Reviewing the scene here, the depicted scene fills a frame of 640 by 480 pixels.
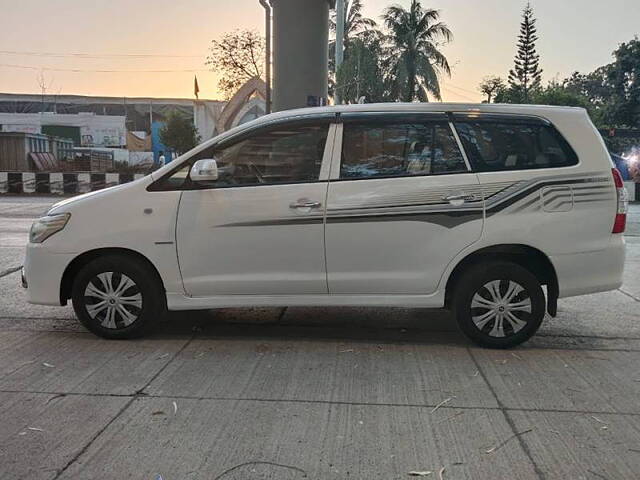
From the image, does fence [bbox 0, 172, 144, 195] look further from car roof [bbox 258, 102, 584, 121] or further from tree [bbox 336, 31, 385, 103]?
car roof [bbox 258, 102, 584, 121]

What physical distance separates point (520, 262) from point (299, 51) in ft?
23.8

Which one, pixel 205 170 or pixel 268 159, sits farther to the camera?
pixel 268 159

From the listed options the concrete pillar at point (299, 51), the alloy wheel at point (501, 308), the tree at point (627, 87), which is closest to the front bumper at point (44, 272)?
the alloy wheel at point (501, 308)

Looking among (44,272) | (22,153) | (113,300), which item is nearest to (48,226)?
(44,272)

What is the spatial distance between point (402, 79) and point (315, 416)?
111ft

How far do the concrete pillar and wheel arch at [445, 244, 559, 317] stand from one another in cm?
669

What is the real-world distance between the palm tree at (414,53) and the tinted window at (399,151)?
31537 mm

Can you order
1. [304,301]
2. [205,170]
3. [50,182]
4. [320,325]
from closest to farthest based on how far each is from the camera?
[205,170], [304,301], [320,325], [50,182]

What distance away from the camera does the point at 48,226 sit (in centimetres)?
521

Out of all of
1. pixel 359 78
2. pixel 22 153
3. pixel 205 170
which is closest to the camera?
pixel 205 170

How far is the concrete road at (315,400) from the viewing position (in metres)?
3.35

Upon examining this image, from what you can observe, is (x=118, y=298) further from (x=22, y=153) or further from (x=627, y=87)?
(x=627, y=87)

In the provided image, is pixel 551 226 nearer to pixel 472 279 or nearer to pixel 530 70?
pixel 472 279

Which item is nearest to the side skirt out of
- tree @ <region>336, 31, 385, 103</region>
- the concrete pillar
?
the concrete pillar
